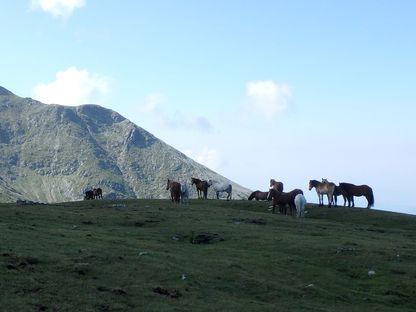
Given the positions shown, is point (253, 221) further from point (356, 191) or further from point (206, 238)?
point (356, 191)

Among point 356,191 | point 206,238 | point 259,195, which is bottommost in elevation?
point 206,238

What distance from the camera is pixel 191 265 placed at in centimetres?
2583

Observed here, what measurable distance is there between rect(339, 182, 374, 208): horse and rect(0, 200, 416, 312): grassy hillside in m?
17.7

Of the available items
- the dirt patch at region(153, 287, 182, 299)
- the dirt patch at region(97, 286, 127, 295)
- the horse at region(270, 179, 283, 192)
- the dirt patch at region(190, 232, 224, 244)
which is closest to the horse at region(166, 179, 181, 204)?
the horse at region(270, 179, 283, 192)

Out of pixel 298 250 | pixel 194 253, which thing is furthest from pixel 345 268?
pixel 194 253

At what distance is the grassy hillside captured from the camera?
20344 millimetres

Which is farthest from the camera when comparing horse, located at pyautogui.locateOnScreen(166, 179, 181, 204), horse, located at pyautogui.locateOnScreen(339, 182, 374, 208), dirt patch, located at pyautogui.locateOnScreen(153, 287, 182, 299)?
horse, located at pyautogui.locateOnScreen(339, 182, 374, 208)

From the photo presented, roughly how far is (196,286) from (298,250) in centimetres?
1070

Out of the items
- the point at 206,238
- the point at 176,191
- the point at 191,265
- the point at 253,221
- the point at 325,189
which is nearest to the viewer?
the point at 191,265

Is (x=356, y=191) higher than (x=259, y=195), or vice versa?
(x=356, y=191)

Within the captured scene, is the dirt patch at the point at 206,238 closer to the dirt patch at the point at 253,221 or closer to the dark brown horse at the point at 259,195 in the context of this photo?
the dirt patch at the point at 253,221

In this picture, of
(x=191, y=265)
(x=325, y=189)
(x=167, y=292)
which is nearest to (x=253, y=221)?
(x=325, y=189)

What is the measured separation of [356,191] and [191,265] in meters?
38.5

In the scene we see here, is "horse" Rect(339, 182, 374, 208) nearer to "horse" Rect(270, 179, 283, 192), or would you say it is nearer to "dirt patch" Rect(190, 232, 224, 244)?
"horse" Rect(270, 179, 283, 192)
